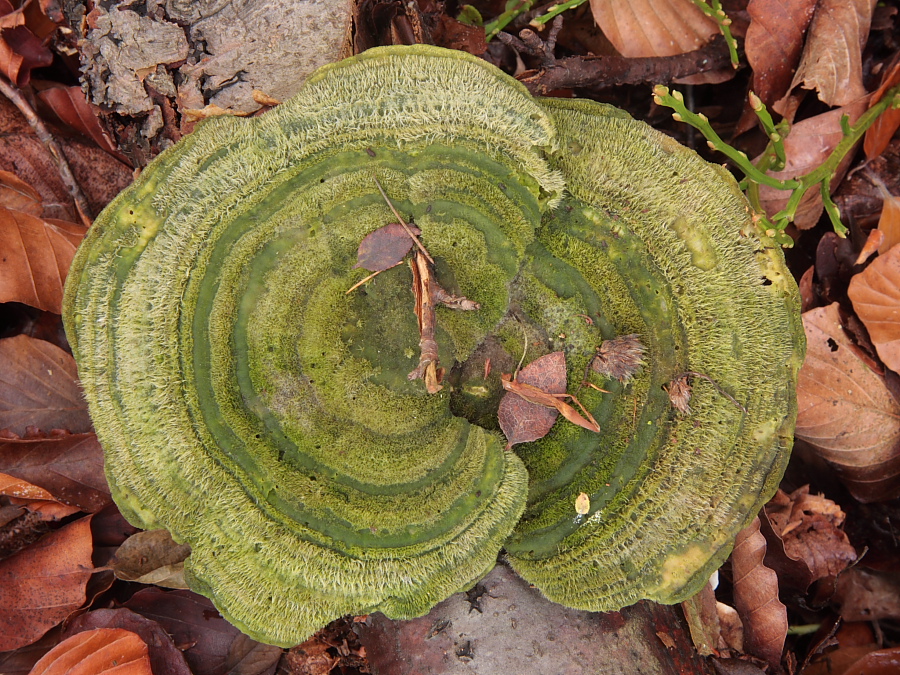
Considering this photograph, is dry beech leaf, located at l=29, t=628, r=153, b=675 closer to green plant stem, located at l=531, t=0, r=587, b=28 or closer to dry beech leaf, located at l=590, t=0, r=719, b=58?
green plant stem, located at l=531, t=0, r=587, b=28

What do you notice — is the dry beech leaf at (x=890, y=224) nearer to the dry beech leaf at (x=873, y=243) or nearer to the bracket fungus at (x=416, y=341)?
the dry beech leaf at (x=873, y=243)

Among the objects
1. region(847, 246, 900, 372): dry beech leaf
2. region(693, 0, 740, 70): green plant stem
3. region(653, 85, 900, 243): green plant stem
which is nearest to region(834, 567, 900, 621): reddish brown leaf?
region(847, 246, 900, 372): dry beech leaf

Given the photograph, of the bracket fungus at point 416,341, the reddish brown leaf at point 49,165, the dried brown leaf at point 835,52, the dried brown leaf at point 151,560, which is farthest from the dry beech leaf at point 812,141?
the dried brown leaf at point 151,560

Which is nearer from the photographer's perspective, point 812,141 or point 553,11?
point 553,11

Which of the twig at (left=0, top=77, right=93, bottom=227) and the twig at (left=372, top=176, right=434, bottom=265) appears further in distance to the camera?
the twig at (left=0, top=77, right=93, bottom=227)

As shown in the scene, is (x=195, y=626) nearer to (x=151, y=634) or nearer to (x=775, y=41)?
(x=151, y=634)

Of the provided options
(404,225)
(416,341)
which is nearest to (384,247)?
(404,225)

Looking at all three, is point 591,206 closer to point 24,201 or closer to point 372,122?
point 372,122

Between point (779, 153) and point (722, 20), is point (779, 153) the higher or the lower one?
the lower one
